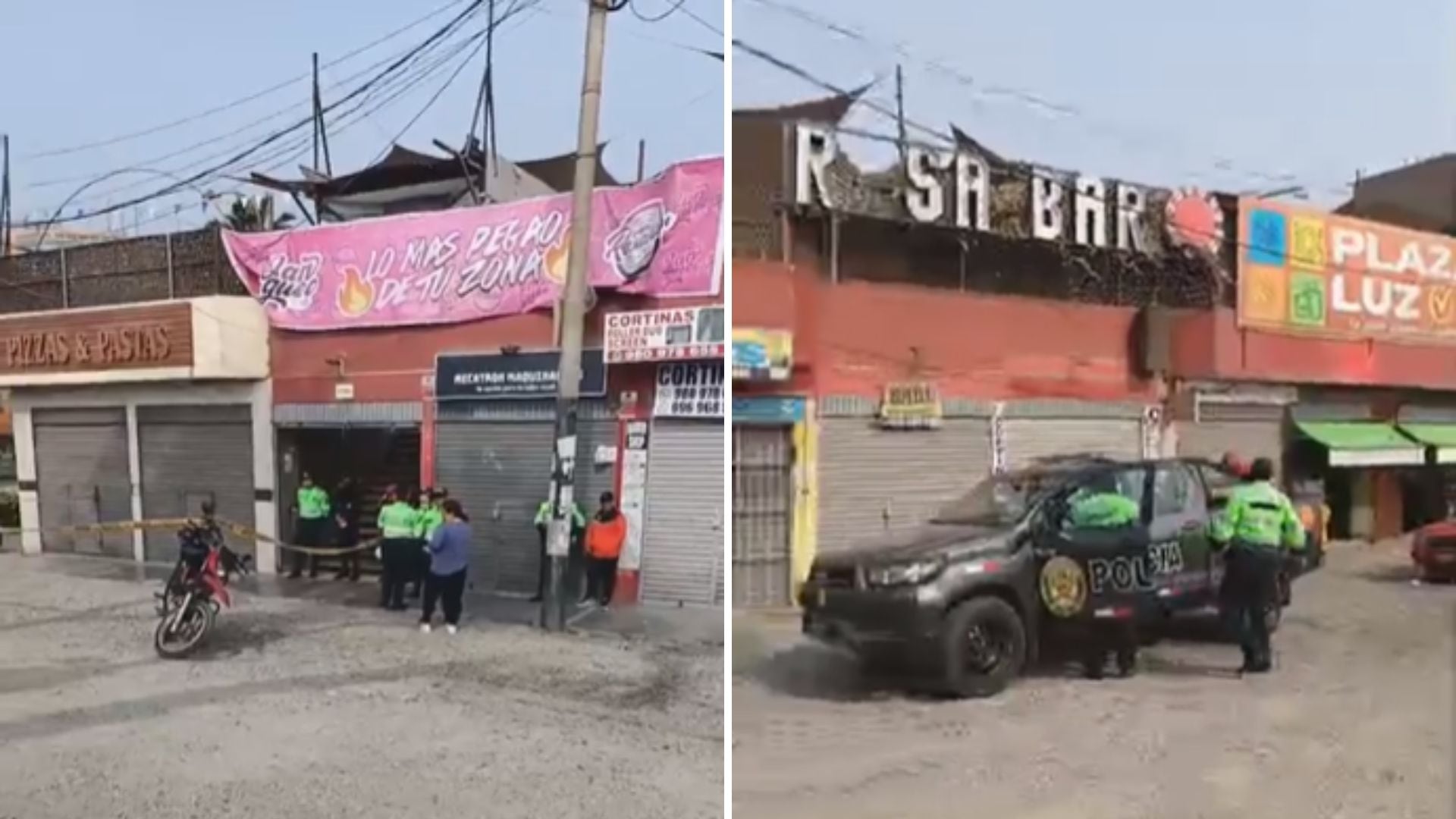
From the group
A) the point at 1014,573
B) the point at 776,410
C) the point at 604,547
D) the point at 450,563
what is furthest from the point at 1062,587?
the point at 604,547

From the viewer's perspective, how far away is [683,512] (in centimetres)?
188

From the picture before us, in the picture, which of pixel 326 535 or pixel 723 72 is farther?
pixel 326 535

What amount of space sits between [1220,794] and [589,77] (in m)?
1.11

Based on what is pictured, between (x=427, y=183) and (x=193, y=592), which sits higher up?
(x=427, y=183)

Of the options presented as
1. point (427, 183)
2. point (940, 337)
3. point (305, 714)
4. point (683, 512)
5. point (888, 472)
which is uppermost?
point (427, 183)

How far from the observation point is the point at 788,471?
986 mm

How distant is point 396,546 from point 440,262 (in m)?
0.44

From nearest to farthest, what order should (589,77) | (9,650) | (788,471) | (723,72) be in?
(788,471) → (723,72) → (589,77) → (9,650)

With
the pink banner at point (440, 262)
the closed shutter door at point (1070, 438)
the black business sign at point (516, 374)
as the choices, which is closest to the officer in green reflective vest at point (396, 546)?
the black business sign at point (516, 374)

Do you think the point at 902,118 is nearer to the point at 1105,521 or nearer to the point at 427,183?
the point at 1105,521

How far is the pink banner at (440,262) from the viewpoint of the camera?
2.00m

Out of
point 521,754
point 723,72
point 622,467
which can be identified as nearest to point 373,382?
point 622,467

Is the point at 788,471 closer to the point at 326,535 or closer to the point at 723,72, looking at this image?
the point at 723,72

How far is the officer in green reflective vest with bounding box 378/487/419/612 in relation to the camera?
6.41 feet
